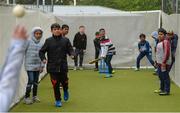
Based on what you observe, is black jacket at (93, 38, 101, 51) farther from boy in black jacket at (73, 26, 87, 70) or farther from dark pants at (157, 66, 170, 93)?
dark pants at (157, 66, 170, 93)

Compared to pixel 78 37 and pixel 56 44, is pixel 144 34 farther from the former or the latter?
pixel 56 44

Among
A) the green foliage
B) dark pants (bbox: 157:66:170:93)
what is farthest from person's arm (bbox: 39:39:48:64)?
the green foliage

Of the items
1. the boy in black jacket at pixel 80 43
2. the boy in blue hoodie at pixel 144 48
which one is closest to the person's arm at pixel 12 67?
the boy in blue hoodie at pixel 144 48

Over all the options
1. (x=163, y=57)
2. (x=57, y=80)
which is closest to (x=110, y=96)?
(x=163, y=57)

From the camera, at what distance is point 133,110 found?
9.41 meters

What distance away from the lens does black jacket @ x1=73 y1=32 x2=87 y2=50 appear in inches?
738

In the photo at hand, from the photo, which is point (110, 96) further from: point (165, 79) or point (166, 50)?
point (166, 50)

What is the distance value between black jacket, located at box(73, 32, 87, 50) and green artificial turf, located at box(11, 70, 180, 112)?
2.89 meters

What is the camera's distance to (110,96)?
11531 mm

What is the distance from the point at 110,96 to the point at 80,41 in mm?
7501

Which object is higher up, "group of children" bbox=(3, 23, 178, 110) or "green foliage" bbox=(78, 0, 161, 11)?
"green foliage" bbox=(78, 0, 161, 11)

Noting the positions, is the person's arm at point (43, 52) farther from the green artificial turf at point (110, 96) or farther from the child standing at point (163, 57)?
the child standing at point (163, 57)

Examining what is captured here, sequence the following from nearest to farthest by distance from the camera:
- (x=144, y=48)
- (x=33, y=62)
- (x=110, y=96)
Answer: (x=33, y=62)
(x=110, y=96)
(x=144, y=48)

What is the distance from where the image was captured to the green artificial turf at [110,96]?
970 cm
